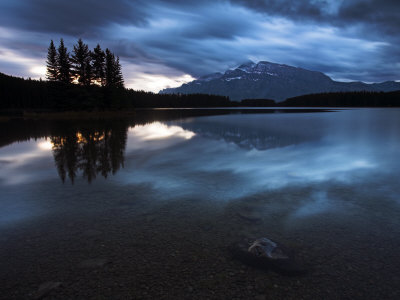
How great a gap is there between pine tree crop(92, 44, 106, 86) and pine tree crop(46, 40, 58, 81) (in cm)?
758

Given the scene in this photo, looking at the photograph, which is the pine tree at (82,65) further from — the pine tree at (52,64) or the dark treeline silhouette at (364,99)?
the dark treeline silhouette at (364,99)

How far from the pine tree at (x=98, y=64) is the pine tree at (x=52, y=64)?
298 inches

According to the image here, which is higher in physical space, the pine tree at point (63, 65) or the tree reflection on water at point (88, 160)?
the pine tree at point (63, 65)

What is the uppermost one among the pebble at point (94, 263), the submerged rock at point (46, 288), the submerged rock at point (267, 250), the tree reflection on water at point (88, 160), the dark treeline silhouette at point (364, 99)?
the dark treeline silhouette at point (364, 99)

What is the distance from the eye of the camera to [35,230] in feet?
17.4

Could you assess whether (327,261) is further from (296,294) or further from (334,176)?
(334,176)

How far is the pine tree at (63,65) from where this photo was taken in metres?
52.0

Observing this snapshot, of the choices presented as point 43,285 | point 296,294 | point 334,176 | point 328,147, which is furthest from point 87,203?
point 328,147

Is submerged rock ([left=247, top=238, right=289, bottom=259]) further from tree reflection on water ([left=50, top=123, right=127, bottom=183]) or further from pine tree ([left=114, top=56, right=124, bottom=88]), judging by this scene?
pine tree ([left=114, top=56, right=124, bottom=88])

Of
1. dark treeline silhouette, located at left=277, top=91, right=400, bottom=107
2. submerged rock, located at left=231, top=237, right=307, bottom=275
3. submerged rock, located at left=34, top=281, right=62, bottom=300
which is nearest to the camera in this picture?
submerged rock, located at left=34, top=281, right=62, bottom=300

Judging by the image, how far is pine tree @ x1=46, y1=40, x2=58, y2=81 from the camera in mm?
52188

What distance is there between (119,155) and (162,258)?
1007 cm

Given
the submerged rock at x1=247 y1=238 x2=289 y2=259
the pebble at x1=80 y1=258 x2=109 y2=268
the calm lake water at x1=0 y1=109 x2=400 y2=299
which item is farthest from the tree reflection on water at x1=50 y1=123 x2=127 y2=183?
the submerged rock at x1=247 y1=238 x2=289 y2=259

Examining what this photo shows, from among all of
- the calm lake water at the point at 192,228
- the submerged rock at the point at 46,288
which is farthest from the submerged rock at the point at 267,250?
the submerged rock at the point at 46,288
